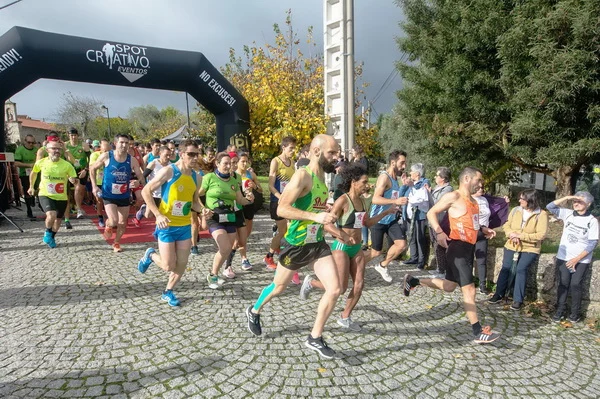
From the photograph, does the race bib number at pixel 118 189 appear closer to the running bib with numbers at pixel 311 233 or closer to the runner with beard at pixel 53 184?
the runner with beard at pixel 53 184

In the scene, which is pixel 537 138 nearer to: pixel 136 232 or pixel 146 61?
pixel 136 232

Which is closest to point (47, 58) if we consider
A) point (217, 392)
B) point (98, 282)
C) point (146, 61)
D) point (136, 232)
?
point (146, 61)

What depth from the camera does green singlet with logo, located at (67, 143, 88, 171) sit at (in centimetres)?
945

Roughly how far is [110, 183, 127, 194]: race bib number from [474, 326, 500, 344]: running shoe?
5804mm

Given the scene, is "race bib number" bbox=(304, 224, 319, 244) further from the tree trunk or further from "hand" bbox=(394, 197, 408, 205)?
the tree trunk

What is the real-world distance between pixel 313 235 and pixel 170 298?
2.12 metres

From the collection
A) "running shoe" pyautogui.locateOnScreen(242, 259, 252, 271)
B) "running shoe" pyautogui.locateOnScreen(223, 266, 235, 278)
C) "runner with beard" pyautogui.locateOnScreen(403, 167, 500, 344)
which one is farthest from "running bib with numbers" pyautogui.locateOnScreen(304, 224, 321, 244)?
"running shoe" pyautogui.locateOnScreen(242, 259, 252, 271)

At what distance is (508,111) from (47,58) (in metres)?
10.8

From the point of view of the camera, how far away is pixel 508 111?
823 cm

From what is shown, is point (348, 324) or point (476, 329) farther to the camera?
point (348, 324)

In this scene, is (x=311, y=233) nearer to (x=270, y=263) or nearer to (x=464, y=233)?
(x=464, y=233)

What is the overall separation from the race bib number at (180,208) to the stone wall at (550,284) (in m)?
4.40

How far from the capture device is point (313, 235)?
3.43 meters

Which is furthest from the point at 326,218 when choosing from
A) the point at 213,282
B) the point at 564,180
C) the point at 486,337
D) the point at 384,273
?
the point at 564,180
